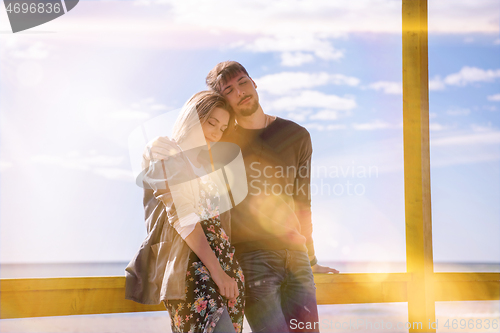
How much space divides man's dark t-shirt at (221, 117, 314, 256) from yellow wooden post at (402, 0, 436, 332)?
605mm

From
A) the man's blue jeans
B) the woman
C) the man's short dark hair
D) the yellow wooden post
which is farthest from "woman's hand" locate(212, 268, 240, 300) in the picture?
the yellow wooden post

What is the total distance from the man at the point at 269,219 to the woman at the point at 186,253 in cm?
22

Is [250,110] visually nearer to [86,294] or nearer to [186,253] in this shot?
[186,253]

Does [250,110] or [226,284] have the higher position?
[250,110]

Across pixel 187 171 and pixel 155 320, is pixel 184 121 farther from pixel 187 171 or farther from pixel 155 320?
pixel 155 320

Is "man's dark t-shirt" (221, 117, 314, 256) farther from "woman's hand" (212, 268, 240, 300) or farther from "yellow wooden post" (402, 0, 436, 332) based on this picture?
"yellow wooden post" (402, 0, 436, 332)

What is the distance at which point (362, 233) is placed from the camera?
8461mm

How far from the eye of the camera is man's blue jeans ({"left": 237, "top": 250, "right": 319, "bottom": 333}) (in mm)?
1619

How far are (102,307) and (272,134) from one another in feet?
3.49

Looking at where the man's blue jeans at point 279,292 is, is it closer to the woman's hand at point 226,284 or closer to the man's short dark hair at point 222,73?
the woman's hand at point 226,284

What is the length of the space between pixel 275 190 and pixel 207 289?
657 mm

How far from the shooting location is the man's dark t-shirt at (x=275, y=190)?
1725mm

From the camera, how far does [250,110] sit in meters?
1.77

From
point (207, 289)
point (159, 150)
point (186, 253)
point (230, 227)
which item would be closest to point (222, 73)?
point (159, 150)
